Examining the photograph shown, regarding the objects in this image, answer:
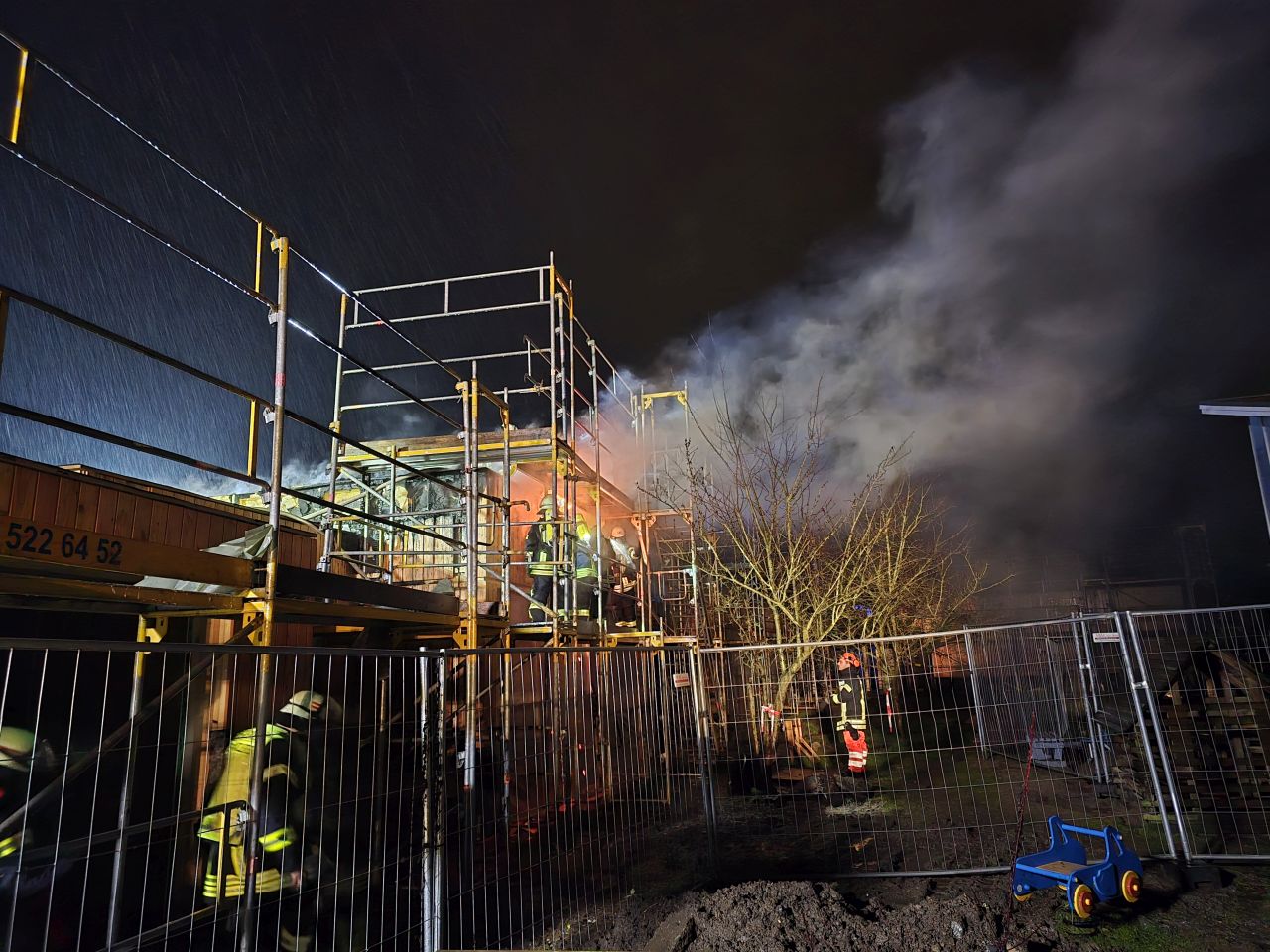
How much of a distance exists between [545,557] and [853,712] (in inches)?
174

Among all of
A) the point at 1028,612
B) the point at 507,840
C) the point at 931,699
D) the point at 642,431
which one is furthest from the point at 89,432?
the point at 1028,612

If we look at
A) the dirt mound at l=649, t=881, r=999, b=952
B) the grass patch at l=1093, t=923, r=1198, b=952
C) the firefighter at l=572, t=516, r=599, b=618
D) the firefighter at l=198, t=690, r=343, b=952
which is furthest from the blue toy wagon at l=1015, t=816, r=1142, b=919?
the firefighter at l=572, t=516, r=599, b=618

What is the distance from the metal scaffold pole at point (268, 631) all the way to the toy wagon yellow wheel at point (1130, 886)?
5.38 m

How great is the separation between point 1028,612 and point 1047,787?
95.0 feet

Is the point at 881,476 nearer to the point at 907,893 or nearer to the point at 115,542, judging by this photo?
the point at 907,893

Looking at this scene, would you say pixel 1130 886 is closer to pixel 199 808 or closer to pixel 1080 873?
pixel 1080 873

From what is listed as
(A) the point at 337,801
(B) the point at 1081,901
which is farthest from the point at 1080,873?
(A) the point at 337,801

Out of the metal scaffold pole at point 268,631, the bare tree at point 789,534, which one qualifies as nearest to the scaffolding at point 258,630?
the metal scaffold pole at point 268,631

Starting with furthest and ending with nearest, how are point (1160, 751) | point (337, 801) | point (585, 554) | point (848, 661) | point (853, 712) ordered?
point (585, 554)
point (848, 661)
point (853, 712)
point (1160, 751)
point (337, 801)

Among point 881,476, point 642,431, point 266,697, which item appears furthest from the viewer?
point 642,431

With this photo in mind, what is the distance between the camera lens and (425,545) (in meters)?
13.2

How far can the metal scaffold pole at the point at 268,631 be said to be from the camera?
10.9 ft

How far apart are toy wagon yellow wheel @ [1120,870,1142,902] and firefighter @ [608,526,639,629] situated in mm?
7822

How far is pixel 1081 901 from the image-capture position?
194 inches
